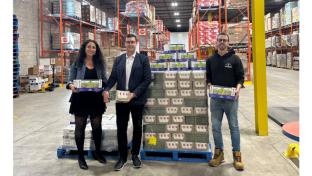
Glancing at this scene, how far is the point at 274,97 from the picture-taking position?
352 inches

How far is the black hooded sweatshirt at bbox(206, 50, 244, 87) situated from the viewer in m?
3.61

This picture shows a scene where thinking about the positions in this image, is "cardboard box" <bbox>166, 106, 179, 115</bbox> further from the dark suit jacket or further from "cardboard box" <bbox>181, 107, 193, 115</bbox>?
the dark suit jacket

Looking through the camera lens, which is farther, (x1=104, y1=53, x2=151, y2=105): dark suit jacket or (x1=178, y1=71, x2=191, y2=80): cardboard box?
(x1=178, y1=71, x2=191, y2=80): cardboard box

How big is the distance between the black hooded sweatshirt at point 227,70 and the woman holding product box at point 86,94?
145 centimetres

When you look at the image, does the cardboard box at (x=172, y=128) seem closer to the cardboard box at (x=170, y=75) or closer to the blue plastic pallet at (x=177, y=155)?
the blue plastic pallet at (x=177, y=155)

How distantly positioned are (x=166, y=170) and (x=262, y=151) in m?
1.57

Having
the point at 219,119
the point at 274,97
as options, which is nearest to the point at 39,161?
the point at 219,119

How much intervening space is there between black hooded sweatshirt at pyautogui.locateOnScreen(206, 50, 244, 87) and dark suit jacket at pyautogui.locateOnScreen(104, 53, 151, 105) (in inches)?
33.8

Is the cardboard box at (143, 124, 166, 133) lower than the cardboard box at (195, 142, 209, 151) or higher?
higher

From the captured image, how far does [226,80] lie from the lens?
363cm

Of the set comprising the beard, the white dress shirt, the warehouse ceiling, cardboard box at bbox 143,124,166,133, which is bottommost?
cardboard box at bbox 143,124,166,133

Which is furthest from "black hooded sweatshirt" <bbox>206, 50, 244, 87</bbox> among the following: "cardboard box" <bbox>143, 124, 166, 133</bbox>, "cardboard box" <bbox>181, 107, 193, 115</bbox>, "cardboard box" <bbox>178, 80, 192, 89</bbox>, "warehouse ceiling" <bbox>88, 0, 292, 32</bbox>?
"warehouse ceiling" <bbox>88, 0, 292, 32</bbox>

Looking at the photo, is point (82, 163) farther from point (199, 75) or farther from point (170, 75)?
point (199, 75)
